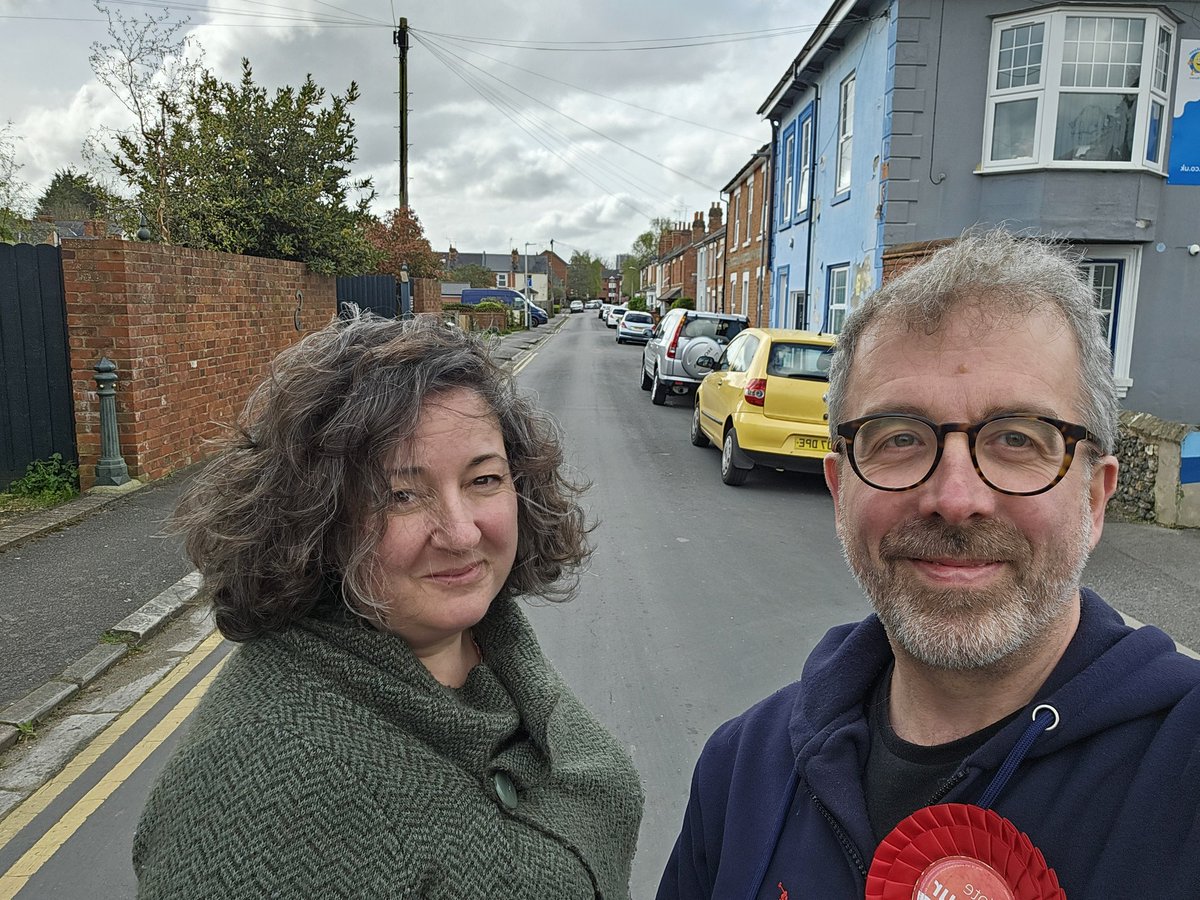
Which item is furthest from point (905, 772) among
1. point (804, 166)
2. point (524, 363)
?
point (524, 363)

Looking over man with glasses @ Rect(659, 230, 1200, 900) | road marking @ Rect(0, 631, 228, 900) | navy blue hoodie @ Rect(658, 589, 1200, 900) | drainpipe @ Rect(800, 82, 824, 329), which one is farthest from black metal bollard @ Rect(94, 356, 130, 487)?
drainpipe @ Rect(800, 82, 824, 329)

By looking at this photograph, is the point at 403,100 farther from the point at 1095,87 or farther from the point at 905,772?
the point at 905,772

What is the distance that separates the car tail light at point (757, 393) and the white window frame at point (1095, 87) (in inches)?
229

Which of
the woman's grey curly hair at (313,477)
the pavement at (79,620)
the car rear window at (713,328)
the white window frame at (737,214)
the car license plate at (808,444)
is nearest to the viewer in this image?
the woman's grey curly hair at (313,477)

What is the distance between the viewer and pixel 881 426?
4.91ft

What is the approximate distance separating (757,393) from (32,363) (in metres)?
7.07

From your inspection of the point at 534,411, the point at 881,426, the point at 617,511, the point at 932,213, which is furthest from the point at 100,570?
the point at 932,213

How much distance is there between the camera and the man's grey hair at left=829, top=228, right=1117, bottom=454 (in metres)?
1.44

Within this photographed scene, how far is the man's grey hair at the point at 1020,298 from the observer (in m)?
1.44

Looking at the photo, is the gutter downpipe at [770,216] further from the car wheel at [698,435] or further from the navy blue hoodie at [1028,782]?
the navy blue hoodie at [1028,782]

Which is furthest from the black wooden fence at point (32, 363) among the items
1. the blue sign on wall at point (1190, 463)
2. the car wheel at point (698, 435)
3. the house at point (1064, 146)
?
the house at point (1064, 146)

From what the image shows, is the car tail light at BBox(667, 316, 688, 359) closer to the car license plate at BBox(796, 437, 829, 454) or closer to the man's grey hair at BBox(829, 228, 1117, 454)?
the car license plate at BBox(796, 437, 829, 454)

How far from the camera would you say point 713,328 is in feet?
54.2

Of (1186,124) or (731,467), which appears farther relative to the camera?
(1186,124)
